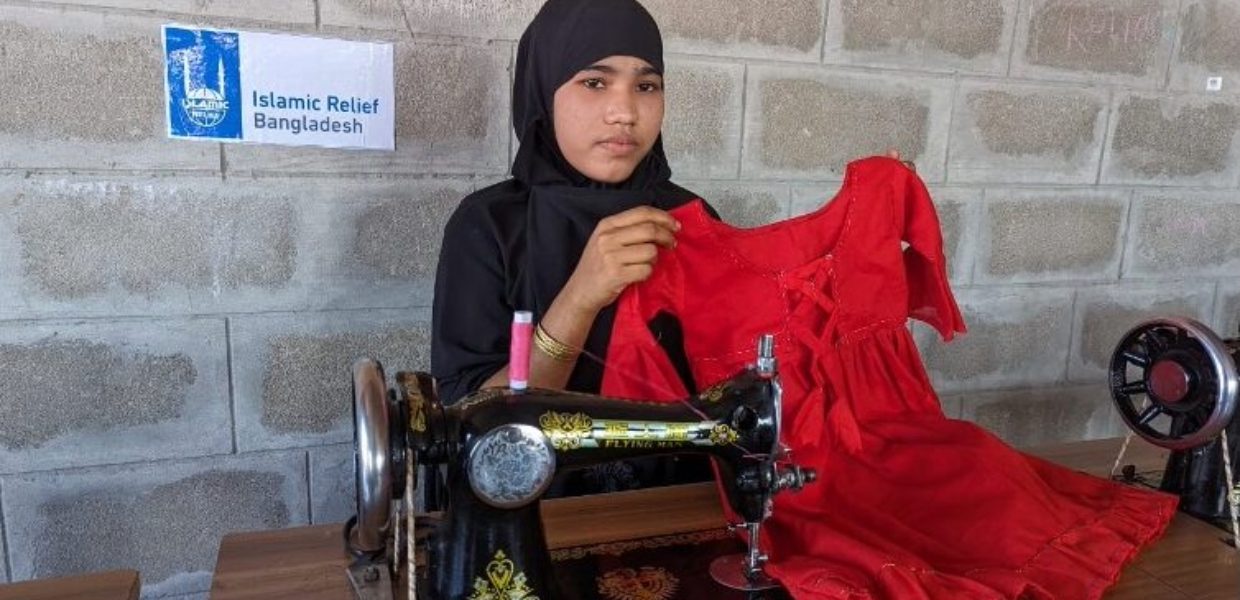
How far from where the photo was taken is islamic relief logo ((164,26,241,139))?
163 cm

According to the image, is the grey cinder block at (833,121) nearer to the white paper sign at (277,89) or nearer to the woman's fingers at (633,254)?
the white paper sign at (277,89)

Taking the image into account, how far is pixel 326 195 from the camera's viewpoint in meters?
1.79

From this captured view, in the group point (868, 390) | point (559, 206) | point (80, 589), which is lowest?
point (80, 589)

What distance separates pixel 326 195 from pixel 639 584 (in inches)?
43.8

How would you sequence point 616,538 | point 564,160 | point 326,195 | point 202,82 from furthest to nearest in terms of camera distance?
point 326,195, point 202,82, point 564,160, point 616,538

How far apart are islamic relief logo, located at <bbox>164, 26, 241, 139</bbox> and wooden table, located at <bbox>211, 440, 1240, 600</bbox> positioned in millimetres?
877

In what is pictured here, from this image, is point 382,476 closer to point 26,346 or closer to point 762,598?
point 762,598

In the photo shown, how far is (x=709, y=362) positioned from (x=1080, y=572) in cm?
54

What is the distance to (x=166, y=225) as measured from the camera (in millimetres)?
1682

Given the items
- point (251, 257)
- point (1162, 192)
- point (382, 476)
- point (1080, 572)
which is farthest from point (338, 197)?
point (1162, 192)

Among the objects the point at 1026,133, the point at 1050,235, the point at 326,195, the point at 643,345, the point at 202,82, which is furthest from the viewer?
the point at 1050,235

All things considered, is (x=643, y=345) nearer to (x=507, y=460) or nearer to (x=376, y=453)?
(x=507, y=460)

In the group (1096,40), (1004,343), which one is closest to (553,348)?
(1004,343)

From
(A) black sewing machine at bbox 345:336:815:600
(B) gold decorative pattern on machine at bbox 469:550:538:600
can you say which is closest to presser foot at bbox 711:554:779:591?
(A) black sewing machine at bbox 345:336:815:600
